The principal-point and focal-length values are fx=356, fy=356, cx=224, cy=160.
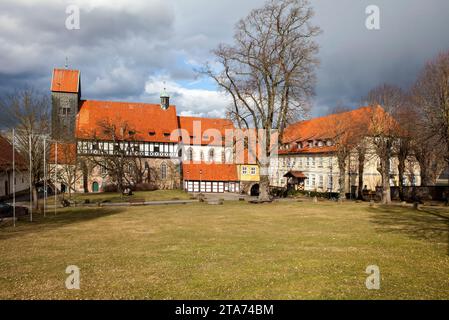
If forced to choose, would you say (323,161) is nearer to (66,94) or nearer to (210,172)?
(210,172)

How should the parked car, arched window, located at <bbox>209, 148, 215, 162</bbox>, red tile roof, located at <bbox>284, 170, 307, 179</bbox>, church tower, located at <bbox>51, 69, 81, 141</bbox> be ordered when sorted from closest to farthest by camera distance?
the parked car
red tile roof, located at <bbox>284, 170, 307, 179</bbox>
church tower, located at <bbox>51, 69, 81, 141</bbox>
arched window, located at <bbox>209, 148, 215, 162</bbox>

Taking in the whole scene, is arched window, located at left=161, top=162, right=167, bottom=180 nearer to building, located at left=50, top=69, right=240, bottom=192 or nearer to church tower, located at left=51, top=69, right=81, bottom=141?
building, located at left=50, top=69, right=240, bottom=192

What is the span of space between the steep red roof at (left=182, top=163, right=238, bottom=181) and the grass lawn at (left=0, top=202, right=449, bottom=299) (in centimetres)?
3968

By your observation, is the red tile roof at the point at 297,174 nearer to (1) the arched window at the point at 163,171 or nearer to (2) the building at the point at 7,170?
(1) the arched window at the point at 163,171

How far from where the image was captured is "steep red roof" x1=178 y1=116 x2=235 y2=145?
7131 cm

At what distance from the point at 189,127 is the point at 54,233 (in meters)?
53.3

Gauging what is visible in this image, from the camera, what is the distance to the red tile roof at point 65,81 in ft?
206

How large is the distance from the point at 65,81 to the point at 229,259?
200 feet

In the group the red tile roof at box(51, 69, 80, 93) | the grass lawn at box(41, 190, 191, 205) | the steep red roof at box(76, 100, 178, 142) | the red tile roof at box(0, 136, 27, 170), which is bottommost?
the grass lawn at box(41, 190, 191, 205)

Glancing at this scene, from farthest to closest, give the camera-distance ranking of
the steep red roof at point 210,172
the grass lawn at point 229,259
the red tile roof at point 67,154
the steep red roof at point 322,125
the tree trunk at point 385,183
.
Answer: the steep red roof at point 210,172 → the red tile roof at point 67,154 → the steep red roof at point 322,125 → the tree trunk at point 385,183 → the grass lawn at point 229,259

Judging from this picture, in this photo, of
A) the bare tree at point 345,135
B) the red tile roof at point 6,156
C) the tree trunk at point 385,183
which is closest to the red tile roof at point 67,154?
the red tile roof at point 6,156

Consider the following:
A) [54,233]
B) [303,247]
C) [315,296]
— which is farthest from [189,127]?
[315,296]

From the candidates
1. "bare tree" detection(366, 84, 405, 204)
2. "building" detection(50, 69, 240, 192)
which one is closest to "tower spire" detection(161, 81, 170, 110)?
"building" detection(50, 69, 240, 192)

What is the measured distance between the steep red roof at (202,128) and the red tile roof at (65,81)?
20540mm
